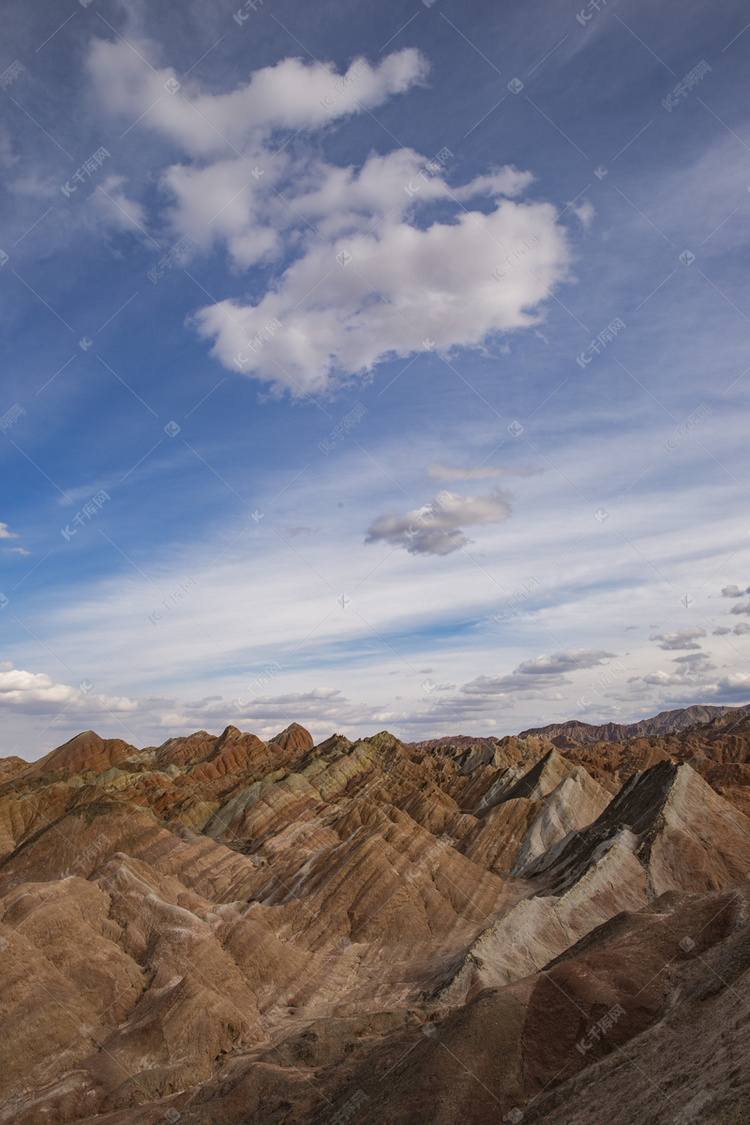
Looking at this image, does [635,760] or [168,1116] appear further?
[635,760]

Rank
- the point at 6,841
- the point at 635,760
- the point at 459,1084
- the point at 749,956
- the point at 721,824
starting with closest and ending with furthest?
the point at 749,956
the point at 459,1084
the point at 721,824
the point at 6,841
the point at 635,760

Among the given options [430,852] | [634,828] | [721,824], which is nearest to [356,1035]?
[430,852]

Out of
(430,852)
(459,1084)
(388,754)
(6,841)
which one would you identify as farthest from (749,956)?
(388,754)

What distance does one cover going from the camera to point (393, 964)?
48.0 metres

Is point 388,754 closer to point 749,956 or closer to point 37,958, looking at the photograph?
point 37,958

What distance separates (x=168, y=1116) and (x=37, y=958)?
14388mm

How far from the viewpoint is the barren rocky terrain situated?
66.7 ft

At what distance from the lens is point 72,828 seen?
66750 millimetres

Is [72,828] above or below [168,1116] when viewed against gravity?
above

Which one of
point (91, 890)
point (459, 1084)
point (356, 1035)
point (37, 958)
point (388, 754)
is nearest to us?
point (459, 1084)

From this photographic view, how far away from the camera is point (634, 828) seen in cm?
5616

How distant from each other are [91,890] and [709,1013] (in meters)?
41.1

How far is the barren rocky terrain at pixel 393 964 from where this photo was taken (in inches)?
800

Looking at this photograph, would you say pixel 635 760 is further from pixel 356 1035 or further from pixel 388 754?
pixel 356 1035
